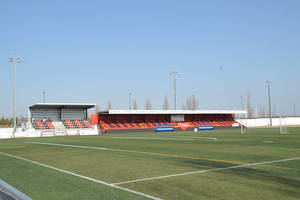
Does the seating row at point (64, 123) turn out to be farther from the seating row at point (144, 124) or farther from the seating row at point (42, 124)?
the seating row at point (144, 124)

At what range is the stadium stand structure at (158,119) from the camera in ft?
221

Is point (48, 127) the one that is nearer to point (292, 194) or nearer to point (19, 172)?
point (19, 172)

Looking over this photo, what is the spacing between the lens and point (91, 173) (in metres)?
9.63

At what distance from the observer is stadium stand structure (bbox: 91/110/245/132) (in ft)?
221

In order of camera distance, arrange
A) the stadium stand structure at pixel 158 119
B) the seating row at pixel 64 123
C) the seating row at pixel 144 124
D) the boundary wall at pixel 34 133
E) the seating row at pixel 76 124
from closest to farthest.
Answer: the boundary wall at pixel 34 133, the seating row at pixel 64 123, the seating row at pixel 76 124, the seating row at pixel 144 124, the stadium stand structure at pixel 158 119

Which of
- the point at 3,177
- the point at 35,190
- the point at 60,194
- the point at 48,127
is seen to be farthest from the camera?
the point at 48,127

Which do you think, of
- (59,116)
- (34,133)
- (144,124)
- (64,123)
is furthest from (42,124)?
(144,124)

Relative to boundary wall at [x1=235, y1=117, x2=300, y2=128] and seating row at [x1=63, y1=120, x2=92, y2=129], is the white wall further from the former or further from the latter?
seating row at [x1=63, y1=120, x2=92, y2=129]

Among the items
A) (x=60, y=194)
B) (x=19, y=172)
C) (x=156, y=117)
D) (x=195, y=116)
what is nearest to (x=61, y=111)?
(x=156, y=117)

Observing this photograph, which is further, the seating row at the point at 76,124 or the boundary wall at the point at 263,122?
the boundary wall at the point at 263,122

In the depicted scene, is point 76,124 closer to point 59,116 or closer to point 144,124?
point 59,116

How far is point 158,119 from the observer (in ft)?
250

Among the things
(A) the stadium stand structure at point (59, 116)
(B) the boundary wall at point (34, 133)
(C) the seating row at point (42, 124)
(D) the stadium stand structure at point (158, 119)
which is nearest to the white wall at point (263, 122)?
(D) the stadium stand structure at point (158, 119)

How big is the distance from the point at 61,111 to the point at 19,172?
189ft
